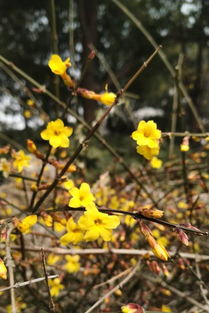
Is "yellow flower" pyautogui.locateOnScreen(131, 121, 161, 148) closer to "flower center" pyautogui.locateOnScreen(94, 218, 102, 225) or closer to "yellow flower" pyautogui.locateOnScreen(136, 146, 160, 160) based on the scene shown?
"yellow flower" pyautogui.locateOnScreen(136, 146, 160, 160)

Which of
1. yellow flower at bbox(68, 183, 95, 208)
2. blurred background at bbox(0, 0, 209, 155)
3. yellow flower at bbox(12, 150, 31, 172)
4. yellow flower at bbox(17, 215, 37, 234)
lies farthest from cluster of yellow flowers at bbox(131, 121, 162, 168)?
blurred background at bbox(0, 0, 209, 155)

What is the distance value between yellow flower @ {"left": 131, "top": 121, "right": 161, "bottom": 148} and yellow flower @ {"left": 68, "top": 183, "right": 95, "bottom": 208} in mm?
184

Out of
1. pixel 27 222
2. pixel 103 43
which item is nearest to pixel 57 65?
pixel 27 222

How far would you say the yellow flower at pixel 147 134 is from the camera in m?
0.85

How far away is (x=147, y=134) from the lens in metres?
0.87

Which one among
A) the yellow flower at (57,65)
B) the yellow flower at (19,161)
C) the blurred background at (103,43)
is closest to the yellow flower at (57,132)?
the yellow flower at (57,65)

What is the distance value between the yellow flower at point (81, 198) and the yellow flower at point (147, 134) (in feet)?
0.60

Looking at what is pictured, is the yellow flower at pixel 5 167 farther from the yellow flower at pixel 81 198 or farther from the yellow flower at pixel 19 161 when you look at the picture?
the yellow flower at pixel 81 198

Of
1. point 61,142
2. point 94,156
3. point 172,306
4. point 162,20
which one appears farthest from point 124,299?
point 162,20

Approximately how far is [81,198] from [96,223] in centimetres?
8

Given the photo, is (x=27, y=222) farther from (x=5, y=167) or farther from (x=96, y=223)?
(x=5, y=167)

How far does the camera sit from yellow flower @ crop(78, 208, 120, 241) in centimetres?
75

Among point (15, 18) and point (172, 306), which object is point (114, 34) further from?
point (172, 306)

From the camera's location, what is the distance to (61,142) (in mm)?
902
